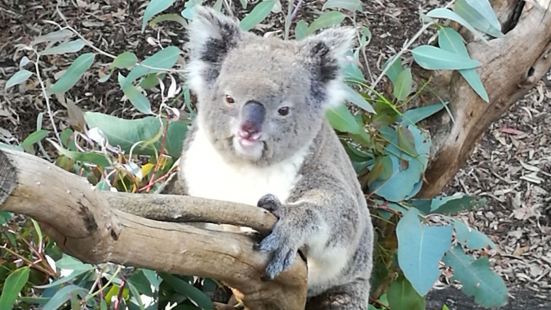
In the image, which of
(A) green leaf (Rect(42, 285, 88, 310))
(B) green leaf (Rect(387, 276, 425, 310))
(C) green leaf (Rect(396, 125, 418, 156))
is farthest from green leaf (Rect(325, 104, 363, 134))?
(A) green leaf (Rect(42, 285, 88, 310))

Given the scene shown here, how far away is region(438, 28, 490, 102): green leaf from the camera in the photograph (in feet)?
10.3

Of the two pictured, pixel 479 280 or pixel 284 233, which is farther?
pixel 479 280

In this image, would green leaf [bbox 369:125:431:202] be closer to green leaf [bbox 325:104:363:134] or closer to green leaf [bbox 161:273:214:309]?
green leaf [bbox 325:104:363:134]

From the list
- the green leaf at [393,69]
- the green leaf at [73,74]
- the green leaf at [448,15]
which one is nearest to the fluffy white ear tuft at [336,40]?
the green leaf at [448,15]

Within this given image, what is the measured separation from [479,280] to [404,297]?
240 millimetres

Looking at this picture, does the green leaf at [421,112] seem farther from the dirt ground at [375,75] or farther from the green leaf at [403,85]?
the dirt ground at [375,75]

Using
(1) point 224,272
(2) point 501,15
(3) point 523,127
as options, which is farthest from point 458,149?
(3) point 523,127

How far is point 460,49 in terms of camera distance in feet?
10.5

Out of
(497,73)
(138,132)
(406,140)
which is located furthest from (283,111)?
(497,73)

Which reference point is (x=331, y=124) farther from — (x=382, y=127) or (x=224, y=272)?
(x=224, y=272)

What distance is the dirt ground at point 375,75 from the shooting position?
4734mm

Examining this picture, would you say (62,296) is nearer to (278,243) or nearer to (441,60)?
(278,243)

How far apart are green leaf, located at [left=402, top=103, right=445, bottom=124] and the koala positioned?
638mm

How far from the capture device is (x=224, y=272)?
2.15 meters
